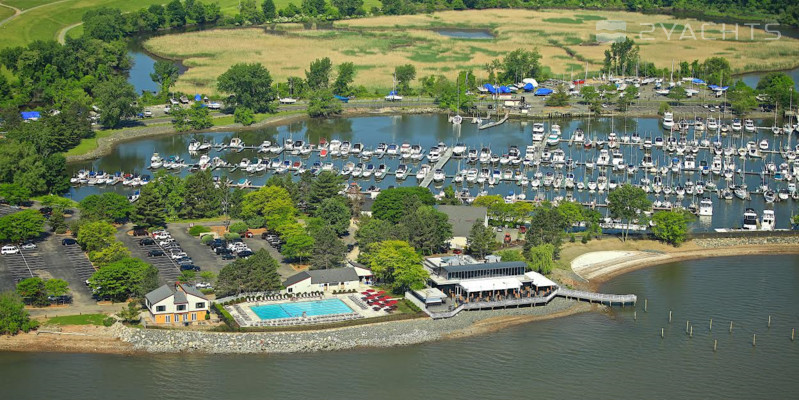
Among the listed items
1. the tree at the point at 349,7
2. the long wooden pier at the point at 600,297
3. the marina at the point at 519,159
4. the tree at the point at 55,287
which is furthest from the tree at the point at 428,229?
the tree at the point at 349,7

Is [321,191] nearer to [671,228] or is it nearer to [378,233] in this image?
[378,233]

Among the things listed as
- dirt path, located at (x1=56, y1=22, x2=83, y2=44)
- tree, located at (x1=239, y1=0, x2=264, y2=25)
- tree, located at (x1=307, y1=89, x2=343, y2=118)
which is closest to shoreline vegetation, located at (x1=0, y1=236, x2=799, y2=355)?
tree, located at (x1=307, y1=89, x2=343, y2=118)

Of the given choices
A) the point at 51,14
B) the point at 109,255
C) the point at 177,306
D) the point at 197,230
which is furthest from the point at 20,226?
the point at 51,14

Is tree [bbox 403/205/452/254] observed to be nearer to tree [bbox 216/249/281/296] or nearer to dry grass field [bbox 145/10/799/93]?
tree [bbox 216/249/281/296]

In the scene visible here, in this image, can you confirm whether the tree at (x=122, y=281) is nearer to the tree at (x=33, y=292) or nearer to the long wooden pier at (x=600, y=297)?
the tree at (x=33, y=292)

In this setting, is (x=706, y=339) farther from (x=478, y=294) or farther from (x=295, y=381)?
(x=295, y=381)

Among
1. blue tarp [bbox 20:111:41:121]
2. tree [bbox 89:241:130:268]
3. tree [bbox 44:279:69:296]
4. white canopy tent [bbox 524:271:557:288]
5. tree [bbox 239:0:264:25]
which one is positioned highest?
tree [bbox 239:0:264:25]

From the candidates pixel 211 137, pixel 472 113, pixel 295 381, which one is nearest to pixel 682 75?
pixel 472 113
